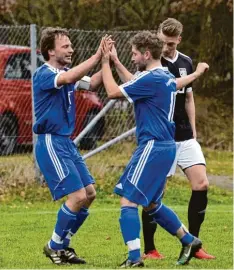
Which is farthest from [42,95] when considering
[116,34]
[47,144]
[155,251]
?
[116,34]

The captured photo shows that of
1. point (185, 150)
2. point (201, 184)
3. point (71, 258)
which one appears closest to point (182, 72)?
point (185, 150)

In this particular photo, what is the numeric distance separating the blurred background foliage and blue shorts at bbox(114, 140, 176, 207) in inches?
430

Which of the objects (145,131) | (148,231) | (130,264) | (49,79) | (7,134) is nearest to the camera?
(130,264)

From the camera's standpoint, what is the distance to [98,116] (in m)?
15.2

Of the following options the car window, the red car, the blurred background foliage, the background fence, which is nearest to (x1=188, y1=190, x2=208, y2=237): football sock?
the background fence

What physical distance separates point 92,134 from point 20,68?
4.82 ft

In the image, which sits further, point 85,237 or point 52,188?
point 85,237

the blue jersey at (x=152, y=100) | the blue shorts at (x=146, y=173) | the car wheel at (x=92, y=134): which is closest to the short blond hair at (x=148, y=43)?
the blue jersey at (x=152, y=100)

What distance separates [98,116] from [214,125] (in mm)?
5919

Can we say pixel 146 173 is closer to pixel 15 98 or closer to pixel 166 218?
pixel 166 218

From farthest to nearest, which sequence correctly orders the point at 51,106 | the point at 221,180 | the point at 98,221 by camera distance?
the point at 221,180 < the point at 98,221 < the point at 51,106

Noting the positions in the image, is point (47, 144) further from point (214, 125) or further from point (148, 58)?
point (214, 125)

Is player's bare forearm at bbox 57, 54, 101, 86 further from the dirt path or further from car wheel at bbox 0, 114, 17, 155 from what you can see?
the dirt path

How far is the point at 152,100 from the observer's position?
8578mm
